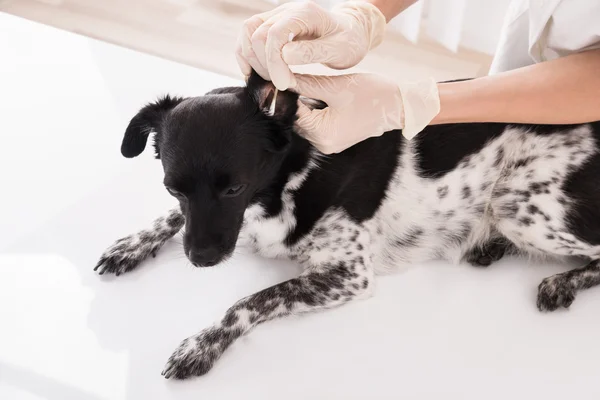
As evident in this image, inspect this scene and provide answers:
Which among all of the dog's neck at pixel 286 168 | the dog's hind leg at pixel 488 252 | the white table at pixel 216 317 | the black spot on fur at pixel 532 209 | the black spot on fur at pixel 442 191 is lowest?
the white table at pixel 216 317

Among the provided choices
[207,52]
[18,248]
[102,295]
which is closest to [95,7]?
[207,52]

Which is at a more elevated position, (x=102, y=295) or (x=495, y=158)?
(x=495, y=158)

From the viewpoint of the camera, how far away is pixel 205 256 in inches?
68.9

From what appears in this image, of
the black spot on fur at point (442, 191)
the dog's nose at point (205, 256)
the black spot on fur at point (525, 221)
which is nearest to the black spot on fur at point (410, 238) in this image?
the black spot on fur at point (442, 191)

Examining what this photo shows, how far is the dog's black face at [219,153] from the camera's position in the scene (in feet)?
5.48

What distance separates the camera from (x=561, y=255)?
7.04ft

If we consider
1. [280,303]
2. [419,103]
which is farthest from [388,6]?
[280,303]

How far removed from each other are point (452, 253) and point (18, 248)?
57.5 inches

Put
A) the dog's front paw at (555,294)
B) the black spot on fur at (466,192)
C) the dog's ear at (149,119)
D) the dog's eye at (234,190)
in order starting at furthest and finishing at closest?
1. the black spot on fur at (466,192)
2. the dog's front paw at (555,294)
3. the dog's ear at (149,119)
4. the dog's eye at (234,190)

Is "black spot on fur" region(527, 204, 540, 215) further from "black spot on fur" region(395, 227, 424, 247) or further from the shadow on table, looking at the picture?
the shadow on table

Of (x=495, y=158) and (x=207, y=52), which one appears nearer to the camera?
(x=495, y=158)

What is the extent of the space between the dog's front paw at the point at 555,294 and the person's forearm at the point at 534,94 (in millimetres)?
526

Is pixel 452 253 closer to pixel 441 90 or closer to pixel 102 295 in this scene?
pixel 441 90

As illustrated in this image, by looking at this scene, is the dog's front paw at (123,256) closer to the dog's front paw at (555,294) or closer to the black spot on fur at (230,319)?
the black spot on fur at (230,319)
